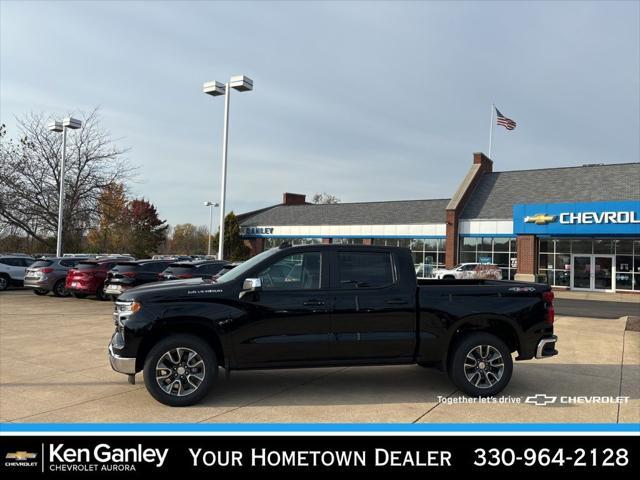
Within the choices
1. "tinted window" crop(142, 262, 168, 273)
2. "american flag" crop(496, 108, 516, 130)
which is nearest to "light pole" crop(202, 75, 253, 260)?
"tinted window" crop(142, 262, 168, 273)

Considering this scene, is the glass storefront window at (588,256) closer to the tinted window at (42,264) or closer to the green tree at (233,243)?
the green tree at (233,243)

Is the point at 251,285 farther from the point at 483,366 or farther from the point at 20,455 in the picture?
the point at 483,366

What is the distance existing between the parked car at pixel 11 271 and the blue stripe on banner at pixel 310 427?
21.2 meters

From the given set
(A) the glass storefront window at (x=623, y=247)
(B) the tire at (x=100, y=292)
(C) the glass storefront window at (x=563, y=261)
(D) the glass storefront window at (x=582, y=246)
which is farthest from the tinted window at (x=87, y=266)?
(A) the glass storefront window at (x=623, y=247)

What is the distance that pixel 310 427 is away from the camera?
4668mm

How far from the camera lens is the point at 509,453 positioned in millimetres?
3732

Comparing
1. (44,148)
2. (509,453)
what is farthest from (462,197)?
(509,453)

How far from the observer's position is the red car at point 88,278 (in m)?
18.3


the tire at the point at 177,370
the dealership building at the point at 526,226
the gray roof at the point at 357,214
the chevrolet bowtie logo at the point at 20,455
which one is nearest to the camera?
the chevrolet bowtie logo at the point at 20,455

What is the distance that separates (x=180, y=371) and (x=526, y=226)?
29.2 meters

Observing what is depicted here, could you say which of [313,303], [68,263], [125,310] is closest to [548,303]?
[313,303]

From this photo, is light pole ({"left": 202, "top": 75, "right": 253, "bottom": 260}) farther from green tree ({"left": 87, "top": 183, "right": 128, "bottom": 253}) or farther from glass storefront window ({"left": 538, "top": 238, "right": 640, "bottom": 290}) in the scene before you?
glass storefront window ({"left": 538, "top": 238, "right": 640, "bottom": 290})

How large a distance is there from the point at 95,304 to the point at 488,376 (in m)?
14.6

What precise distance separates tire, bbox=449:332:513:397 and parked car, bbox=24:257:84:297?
57.3 ft
